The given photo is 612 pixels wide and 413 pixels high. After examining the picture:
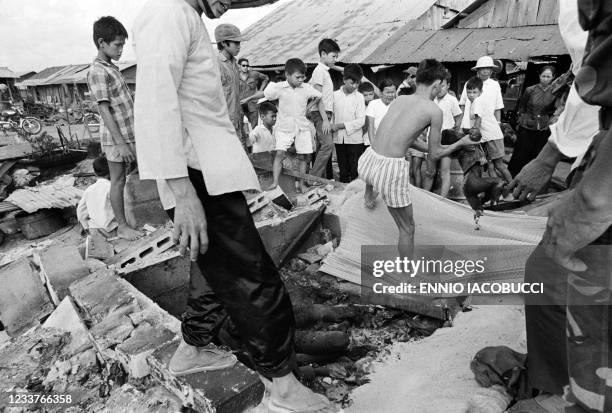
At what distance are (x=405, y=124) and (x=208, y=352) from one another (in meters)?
2.32

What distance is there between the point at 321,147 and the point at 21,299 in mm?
4180

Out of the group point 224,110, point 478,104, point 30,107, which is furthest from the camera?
point 30,107

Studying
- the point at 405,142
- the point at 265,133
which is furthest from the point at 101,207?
the point at 405,142

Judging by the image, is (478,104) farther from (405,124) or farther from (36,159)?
(36,159)

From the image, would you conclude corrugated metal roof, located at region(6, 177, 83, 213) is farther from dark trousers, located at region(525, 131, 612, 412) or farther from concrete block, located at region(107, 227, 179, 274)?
dark trousers, located at region(525, 131, 612, 412)

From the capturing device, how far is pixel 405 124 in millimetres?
3355

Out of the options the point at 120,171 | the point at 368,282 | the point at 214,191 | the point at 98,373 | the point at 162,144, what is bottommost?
the point at 368,282

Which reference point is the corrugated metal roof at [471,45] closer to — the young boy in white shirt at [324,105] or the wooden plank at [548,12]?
the wooden plank at [548,12]

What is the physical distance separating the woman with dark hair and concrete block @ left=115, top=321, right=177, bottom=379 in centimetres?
567

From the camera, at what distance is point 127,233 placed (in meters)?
4.26

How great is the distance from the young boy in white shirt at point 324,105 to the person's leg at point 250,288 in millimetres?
4552

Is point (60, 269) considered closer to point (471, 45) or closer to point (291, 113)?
point (291, 113)

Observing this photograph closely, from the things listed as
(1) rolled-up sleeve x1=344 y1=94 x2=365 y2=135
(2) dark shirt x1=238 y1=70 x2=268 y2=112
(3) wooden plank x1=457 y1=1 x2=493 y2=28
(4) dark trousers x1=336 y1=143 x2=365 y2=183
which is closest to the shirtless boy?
(1) rolled-up sleeve x1=344 y1=94 x2=365 y2=135

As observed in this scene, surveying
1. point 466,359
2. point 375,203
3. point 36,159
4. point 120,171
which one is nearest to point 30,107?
point 36,159
